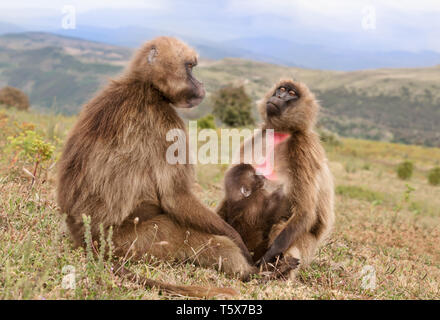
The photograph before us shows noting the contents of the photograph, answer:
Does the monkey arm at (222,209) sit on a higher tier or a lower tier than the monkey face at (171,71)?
lower

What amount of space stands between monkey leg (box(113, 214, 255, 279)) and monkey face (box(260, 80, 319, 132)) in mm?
1367

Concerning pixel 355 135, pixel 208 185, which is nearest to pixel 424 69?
pixel 355 135

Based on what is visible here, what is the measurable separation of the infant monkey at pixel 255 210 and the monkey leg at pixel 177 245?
485 millimetres

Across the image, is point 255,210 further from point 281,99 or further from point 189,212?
point 281,99

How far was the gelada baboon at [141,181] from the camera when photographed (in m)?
3.38

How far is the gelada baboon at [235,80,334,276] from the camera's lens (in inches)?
154

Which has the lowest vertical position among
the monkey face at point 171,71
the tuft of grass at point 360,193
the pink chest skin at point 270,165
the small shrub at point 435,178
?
the small shrub at point 435,178

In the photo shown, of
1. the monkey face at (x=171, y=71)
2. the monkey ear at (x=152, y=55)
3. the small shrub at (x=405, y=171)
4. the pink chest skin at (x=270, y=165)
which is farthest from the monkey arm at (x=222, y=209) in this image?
the small shrub at (x=405, y=171)

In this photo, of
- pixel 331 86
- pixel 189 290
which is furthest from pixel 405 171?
pixel 331 86

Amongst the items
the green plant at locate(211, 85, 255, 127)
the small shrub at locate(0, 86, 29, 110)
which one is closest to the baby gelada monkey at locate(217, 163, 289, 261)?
the small shrub at locate(0, 86, 29, 110)

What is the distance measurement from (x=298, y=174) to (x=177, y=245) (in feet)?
4.15

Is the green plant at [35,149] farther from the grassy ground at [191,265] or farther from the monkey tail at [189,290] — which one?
the monkey tail at [189,290]

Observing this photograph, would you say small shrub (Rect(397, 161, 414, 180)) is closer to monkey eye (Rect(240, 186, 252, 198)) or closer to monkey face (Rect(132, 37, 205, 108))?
monkey eye (Rect(240, 186, 252, 198))

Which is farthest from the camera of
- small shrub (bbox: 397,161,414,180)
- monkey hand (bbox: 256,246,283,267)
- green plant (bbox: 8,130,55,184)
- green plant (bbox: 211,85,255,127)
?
green plant (bbox: 211,85,255,127)
